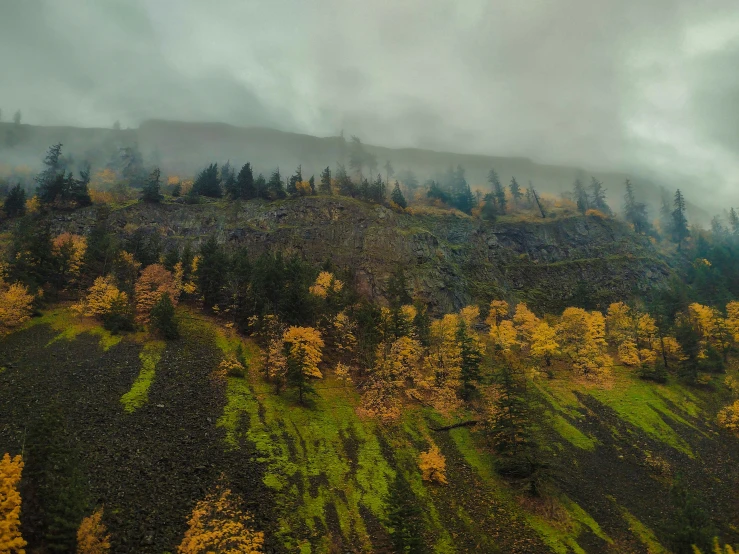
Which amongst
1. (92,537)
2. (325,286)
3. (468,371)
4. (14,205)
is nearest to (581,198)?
(325,286)

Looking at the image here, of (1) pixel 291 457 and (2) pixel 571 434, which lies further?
(2) pixel 571 434

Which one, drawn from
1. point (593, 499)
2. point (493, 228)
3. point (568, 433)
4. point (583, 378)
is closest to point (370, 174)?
point (493, 228)

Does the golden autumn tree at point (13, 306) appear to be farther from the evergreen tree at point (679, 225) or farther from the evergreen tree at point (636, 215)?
the evergreen tree at point (679, 225)

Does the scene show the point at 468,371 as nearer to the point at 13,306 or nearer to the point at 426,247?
the point at 13,306

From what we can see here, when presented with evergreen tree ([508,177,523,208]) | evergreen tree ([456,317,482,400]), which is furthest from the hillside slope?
evergreen tree ([508,177,523,208])

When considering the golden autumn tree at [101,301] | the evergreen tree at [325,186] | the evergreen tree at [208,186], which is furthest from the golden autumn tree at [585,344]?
the evergreen tree at [208,186]

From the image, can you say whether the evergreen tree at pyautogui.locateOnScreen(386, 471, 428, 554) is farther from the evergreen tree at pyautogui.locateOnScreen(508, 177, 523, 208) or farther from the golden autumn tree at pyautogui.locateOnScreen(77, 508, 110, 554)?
the evergreen tree at pyautogui.locateOnScreen(508, 177, 523, 208)

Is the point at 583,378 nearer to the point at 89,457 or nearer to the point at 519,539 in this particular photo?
the point at 519,539
